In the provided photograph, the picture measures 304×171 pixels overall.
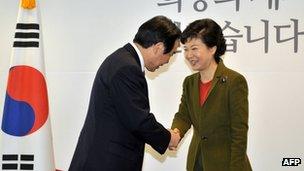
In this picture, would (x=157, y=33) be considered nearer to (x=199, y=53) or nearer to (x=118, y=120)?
(x=199, y=53)

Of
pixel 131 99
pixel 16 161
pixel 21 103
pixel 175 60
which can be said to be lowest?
pixel 16 161

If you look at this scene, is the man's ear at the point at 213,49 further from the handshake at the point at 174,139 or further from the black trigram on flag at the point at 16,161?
the black trigram on flag at the point at 16,161

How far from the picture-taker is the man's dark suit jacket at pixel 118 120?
1.57m

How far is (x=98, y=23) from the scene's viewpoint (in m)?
2.82

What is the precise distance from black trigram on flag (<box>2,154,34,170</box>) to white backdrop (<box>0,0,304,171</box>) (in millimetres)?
354

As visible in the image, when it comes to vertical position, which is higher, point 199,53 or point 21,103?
point 199,53

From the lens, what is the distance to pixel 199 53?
1899mm

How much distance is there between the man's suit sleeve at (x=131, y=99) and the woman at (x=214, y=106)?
376 millimetres

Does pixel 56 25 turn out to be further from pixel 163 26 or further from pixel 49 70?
pixel 163 26

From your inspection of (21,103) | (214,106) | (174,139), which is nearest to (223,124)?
(214,106)

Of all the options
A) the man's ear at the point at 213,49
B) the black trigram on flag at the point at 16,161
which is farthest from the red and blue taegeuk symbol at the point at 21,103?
the man's ear at the point at 213,49

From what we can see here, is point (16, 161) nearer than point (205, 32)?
No

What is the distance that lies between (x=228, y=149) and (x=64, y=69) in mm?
1474

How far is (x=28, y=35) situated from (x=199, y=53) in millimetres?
1250
